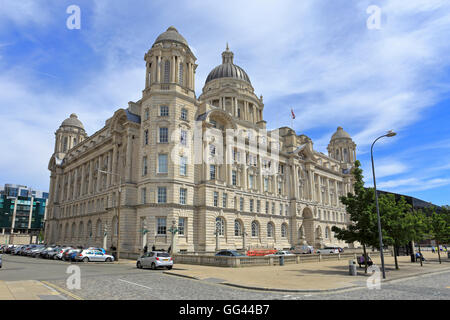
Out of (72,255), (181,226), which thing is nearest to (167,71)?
(181,226)

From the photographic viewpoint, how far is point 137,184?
47656 mm

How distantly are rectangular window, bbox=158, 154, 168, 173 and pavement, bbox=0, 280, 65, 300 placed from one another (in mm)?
29875

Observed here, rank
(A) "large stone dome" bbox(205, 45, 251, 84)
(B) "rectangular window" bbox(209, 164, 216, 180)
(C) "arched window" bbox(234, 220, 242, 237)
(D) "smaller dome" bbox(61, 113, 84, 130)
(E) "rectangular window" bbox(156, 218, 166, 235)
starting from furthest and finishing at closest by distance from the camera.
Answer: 1. (D) "smaller dome" bbox(61, 113, 84, 130)
2. (A) "large stone dome" bbox(205, 45, 251, 84)
3. (C) "arched window" bbox(234, 220, 242, 237)
4. (B) "rectangular window" bbox(209, 164, 216, 180)
5. (E) "rectangular window" bbox(156, 218, 166, 235)

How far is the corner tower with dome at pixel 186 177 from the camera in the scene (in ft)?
148

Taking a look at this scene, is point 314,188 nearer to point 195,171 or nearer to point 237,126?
point 237,126

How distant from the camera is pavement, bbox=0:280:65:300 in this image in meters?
11.8

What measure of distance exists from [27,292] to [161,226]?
100.0ft

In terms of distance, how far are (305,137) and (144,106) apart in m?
41.1

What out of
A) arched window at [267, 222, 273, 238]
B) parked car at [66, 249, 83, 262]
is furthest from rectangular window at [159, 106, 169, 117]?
arched window at [267, 222, 273, 238]

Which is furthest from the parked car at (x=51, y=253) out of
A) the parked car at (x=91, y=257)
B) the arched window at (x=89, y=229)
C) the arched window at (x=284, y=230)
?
the arched window at (x=284, y=230)

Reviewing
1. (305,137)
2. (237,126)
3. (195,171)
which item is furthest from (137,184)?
(305,137)

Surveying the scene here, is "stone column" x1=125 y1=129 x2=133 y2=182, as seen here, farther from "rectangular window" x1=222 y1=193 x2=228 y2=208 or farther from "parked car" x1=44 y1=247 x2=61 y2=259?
"rectangular window" x1=222 y1=193 x2=228 y2=208

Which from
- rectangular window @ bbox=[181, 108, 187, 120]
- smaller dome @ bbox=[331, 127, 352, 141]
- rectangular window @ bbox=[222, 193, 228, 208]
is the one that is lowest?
rectangular window @ bbox=[222, 193, 228, 208]

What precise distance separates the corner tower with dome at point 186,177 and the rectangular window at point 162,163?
14 cm
